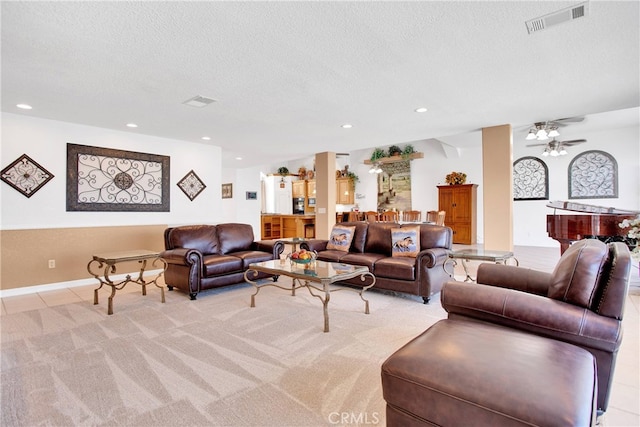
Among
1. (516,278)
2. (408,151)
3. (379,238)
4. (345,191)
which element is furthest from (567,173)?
(516,278)

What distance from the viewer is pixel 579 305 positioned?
163 centimetres

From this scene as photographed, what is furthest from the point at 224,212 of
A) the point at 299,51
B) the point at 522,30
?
the point at 522,30

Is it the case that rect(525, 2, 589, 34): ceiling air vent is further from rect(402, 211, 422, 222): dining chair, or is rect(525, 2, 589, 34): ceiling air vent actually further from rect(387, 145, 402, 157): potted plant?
rect(387, 145, 402, 157): potted plant

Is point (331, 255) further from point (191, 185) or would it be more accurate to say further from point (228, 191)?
point (228, 191)

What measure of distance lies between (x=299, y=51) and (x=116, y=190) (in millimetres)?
4178

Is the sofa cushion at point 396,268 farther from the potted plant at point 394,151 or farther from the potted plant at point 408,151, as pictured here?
the potted plant at point 394,151

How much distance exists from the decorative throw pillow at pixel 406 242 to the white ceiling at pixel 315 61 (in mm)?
1591

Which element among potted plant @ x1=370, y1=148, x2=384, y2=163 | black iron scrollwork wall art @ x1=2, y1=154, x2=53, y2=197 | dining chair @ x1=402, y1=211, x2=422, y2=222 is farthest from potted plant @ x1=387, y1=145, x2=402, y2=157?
black iron scrollwork wall art @ x1=2, y1=154, x2=53, y2=197

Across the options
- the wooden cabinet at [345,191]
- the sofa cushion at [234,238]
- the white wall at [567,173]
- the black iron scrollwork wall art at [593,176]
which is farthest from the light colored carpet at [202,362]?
the wooden cabinet at [345,191]

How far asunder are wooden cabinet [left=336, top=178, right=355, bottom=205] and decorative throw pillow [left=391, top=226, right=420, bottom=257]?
6.60m

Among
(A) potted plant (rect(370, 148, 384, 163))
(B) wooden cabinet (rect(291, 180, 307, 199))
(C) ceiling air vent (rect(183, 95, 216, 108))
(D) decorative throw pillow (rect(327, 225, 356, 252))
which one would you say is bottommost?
(D) decorative throw pillow (rect(327, 225, 356, 252))

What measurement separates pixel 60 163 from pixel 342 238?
4.28 meters

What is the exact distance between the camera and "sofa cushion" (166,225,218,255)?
14.5 feet

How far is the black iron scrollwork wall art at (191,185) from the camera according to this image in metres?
6.07
